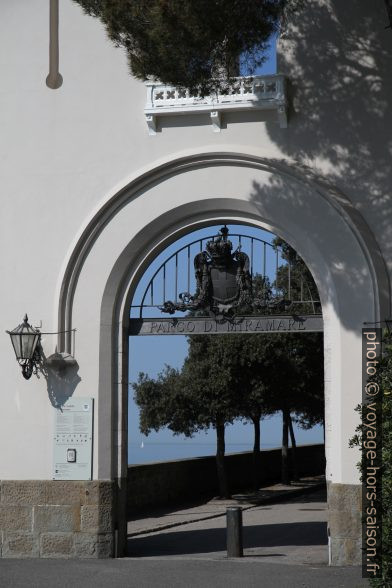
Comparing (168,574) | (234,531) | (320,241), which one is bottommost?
(168,574)

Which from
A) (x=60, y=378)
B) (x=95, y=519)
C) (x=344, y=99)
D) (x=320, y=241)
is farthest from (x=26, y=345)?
(x=344, y=99)

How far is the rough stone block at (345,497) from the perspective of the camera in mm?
12203

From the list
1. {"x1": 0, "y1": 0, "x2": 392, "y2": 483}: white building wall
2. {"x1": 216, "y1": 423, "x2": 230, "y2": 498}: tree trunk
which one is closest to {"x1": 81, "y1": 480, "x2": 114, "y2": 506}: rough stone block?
{"x1": 0, "y1": 0, "x2": 392, "y2": 483}: white building wall

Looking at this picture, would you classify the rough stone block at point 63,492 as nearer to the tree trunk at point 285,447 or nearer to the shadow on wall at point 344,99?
the shadow on wall at point 344,99

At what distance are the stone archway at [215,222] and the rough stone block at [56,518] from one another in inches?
23.9

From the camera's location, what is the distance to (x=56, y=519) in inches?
512

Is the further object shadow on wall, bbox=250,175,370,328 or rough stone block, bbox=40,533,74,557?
rough stone block, bbox=40,533,74,557

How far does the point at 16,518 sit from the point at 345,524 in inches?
170

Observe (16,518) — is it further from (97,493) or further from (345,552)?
(345,552)

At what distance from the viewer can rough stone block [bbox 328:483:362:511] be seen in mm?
12203

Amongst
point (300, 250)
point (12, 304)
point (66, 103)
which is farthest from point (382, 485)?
point (66, 103)

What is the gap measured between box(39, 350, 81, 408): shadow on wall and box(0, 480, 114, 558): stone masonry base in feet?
3.69

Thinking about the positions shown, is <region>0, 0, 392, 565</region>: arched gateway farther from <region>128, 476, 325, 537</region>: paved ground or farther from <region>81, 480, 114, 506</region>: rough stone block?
<region>128, 476, 325, 537</region>: paved ground

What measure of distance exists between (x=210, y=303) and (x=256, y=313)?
2.11ft
